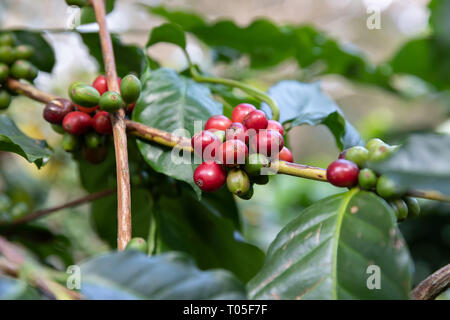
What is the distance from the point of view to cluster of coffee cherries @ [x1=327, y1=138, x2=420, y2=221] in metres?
0.51

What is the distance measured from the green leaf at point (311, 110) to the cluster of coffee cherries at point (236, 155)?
18 centimetres

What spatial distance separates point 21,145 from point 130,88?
0.68 ft

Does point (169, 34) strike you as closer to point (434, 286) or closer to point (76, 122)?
point (76, 122)

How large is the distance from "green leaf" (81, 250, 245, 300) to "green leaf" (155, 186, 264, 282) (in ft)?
1.32

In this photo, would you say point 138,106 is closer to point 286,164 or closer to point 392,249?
point 286,164

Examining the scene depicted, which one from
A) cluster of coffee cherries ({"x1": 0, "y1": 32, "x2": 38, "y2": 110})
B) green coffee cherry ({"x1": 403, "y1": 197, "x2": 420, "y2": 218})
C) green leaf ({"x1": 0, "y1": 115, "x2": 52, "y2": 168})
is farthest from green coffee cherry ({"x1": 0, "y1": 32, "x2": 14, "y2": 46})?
green coffee cherry ({"x1": 403, "y1": 197, "x2": 420, "y2": 218})

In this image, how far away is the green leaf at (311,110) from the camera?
72cm

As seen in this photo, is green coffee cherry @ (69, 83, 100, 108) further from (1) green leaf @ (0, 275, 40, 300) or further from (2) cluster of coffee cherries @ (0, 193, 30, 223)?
(2) cluster of coffee cherries @ (0, 193, 30, 223)

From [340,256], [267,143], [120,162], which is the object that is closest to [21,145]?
[120,162]

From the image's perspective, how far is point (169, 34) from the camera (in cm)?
86
